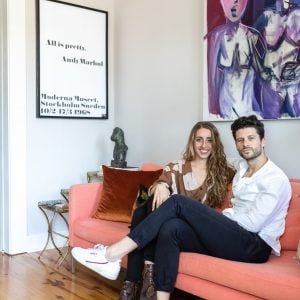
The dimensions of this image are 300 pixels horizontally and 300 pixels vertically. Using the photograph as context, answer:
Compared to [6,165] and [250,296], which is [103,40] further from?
[250,296]

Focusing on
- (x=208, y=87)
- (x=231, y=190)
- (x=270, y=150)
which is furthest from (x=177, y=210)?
(x=208, y=87)

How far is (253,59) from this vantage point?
277cm

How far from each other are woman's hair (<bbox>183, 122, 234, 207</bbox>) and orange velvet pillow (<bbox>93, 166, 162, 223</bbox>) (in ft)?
1.34

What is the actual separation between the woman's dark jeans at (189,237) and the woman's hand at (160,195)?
20 centimetres

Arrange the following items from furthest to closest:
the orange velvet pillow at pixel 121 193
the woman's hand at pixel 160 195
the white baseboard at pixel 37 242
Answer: the white baseboard at pixel 37 242
the orange velvet pillow at pixel 121 193
the woman's hand at pixel 160 195

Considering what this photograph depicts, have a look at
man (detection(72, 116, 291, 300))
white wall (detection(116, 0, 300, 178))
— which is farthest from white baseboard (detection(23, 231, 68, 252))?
man (detection(72, 116, 291, 300))

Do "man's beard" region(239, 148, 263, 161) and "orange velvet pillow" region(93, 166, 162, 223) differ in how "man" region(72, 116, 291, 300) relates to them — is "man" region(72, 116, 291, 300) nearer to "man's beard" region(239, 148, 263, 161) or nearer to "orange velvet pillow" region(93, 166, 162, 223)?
"man's beard" region(239, 148, 263, 161)

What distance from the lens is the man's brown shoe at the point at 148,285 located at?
84.4 inches

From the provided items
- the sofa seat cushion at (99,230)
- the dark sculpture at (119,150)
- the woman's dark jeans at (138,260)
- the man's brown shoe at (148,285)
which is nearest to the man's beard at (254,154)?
the woman's dark jeans at (138,260)

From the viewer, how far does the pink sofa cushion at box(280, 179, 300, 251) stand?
86.4 inches

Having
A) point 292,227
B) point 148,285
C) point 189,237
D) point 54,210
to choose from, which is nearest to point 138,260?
point 148,285

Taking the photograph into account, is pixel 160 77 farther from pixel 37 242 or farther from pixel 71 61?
pixel 37 242

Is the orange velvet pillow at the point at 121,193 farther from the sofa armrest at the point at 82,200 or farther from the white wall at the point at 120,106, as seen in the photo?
the white wall at the point at 120,106

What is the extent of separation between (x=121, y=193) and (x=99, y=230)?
1.11ft
